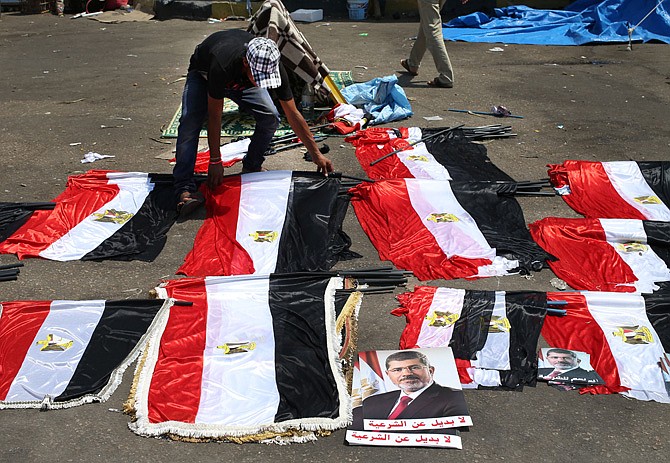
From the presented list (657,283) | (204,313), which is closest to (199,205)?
(204,313)

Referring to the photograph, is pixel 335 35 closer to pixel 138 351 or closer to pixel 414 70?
pixel 414 70

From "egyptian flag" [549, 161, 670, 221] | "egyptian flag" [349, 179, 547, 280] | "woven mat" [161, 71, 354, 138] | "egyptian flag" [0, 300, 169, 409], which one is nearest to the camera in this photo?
"egyptian flag" [0, 300, 169, 409]

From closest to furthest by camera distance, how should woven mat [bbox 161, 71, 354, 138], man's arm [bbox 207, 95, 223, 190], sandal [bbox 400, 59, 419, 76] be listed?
1. man's arm [bbox 207, 95, 223, 190]
2. woven mat [bbox 161, 71, 354, 138]
3. sandal [bbox 400, 59, 419, 76]

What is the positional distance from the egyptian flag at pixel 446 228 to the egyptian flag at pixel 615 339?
1.97ft

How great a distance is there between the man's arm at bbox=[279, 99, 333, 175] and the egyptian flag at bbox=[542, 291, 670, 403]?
6.56 ft

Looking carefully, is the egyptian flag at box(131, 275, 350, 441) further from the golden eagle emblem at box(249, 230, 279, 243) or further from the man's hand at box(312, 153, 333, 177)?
the man's hand at box(312, 153, 333, 177)

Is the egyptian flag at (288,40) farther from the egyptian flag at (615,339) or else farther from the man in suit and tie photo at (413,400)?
the man in suit and tie photo at (413,400)

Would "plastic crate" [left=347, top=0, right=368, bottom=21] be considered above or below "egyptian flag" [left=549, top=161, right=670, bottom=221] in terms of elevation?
below

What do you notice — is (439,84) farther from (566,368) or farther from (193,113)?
(566,368)

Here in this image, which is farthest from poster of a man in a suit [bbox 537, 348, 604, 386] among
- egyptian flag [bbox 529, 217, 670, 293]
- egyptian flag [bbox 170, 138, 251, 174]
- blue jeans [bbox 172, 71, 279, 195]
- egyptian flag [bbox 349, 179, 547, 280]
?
egyptian flag [bbox 170, 138, 251, 174]

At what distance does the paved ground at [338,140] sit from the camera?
303 cm

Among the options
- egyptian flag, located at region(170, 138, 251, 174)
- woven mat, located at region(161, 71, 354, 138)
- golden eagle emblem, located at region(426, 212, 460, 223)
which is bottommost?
woven mat, located at region(161, 71, 354, 138)

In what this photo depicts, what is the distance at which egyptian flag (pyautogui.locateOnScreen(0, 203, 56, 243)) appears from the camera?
4.86m

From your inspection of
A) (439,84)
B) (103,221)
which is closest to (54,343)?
(103,221)
